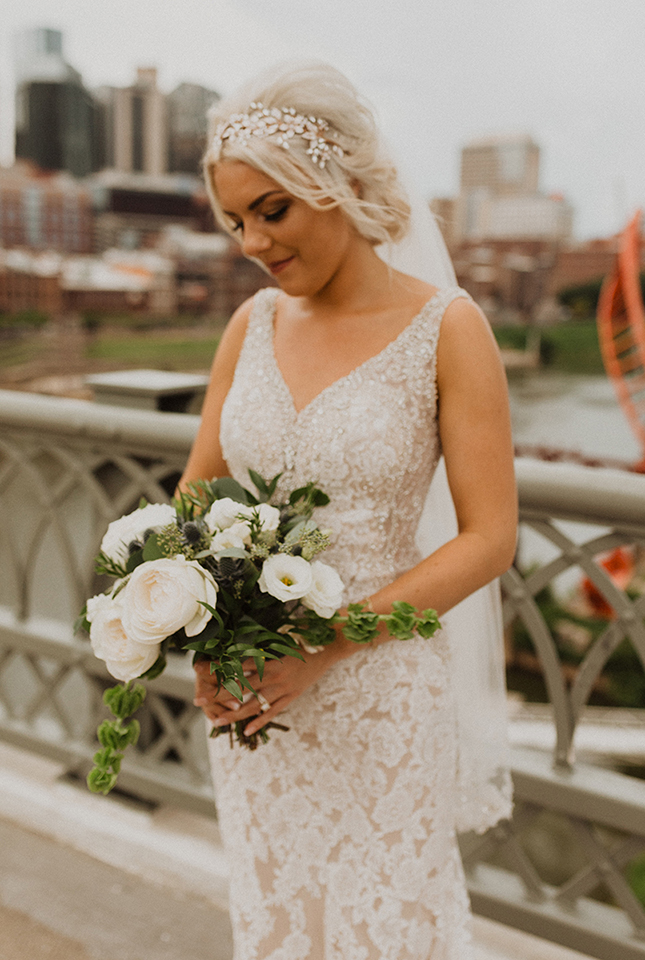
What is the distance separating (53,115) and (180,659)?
568 inches

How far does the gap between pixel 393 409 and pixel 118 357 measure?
44.0 feet

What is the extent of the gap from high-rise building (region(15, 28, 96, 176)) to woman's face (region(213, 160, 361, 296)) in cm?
→ 1330

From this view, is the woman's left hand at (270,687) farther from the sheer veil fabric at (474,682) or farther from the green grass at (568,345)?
the green grass at (568,345)

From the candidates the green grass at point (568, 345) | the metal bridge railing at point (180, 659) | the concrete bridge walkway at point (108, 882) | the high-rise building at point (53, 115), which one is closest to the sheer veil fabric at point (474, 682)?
the metal bridge railing at point (180, 659)

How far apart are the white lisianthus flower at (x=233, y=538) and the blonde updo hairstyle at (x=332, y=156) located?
52 cm

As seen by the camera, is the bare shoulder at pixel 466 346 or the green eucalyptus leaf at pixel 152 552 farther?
the bare shoulder at pixel 466 346

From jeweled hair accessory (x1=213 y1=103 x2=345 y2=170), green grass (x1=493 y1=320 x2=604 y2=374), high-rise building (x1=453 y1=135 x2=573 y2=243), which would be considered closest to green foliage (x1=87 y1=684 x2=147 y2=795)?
jeweled hair accessory (x1=213 y1=103 x2=345 y2=170)

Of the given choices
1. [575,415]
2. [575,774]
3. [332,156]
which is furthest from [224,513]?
[575,415]

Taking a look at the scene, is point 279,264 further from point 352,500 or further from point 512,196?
point 512,196

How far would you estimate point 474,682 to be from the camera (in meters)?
1.50

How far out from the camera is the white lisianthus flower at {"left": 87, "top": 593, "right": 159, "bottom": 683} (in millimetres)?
1012

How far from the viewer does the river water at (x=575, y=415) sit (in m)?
25.5

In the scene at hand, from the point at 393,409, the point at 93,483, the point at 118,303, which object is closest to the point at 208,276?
the point at 118,303

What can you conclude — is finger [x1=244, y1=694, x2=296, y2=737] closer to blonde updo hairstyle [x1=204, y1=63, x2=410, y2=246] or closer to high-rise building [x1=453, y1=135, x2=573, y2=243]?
blonde updo hairstyle [x1=204, y1=63, x2=410, y2=246]
